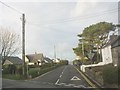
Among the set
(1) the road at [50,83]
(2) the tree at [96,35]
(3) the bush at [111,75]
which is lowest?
(1) the road at [50,83]

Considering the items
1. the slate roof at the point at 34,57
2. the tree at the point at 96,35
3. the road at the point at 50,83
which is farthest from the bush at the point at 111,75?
the slate roof at the point at 34,57

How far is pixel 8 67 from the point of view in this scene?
45312mm

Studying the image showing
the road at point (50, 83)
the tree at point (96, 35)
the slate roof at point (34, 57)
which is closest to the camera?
the road at point (50, 83)

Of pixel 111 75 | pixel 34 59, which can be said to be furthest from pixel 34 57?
pixel 111 75

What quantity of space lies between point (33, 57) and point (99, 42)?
2550 inches

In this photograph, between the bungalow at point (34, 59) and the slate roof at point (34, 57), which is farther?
the slate roof at point (34, 57)

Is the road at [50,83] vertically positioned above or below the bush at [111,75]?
below

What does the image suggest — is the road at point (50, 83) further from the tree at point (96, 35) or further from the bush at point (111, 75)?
the tree at point (96, 35)

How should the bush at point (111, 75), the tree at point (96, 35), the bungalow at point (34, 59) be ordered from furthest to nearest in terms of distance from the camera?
the bungalow at point (34, 59) → the tree at point (96, 35) → the bush at point (111, 75)

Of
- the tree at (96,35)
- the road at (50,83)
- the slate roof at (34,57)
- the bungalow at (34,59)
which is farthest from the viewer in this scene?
the slate roof at (34,57)

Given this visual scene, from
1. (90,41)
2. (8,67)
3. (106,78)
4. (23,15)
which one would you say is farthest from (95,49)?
(106,78)

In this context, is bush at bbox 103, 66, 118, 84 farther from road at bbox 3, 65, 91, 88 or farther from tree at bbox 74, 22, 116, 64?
tree at bbox 74, 22, 116, 64

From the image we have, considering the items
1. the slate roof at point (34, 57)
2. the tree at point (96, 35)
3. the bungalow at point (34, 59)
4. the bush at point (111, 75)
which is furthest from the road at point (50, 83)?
the slate roof at point (34, 57)

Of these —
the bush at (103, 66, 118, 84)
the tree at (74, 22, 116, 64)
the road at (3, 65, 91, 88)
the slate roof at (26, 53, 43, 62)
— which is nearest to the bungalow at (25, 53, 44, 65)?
the slate roof at (26, 53, 43, 62)
